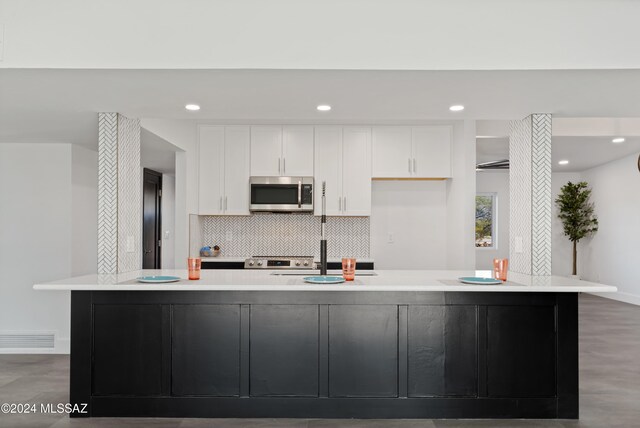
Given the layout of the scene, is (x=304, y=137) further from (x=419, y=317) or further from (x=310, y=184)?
(x=419, y=317)

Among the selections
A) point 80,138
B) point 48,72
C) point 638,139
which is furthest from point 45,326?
point 638,139

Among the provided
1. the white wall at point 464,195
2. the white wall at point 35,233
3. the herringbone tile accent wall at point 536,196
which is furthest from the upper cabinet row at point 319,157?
the herringbone tile accent wall at point 536,196

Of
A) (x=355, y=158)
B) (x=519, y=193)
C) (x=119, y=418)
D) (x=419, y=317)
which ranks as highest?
(x=355, y=158)

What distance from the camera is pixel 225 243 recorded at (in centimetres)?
576

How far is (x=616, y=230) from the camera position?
25.3 feet

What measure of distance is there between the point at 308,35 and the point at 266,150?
122 inches

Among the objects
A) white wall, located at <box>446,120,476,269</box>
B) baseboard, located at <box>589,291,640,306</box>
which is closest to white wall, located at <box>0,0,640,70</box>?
white wall, located at <box>446,120,476,269</box>

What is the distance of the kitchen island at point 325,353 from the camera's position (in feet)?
9.54

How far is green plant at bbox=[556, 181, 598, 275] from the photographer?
827cm

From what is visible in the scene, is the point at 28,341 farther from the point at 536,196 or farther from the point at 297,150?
the point at 536,196

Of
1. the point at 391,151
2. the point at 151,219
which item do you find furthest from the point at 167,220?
the point at 391,151

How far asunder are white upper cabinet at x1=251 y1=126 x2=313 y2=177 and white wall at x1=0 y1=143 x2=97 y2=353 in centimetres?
189

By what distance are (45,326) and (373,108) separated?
3.71m

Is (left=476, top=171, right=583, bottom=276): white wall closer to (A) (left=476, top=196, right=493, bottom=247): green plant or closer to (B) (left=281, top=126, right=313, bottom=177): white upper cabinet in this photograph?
(A) (left=476, top=196, right=493, bottom=247): green plant
